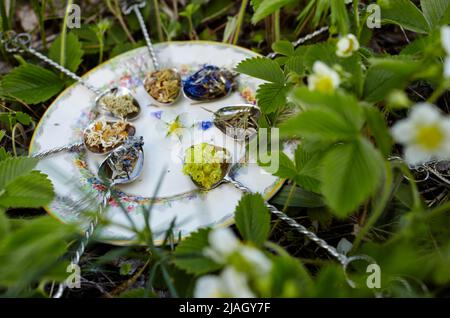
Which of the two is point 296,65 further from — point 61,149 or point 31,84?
point 31,84

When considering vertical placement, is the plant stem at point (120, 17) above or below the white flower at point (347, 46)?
below

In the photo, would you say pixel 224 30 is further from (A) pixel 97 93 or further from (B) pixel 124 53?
(A) pixel 97 93

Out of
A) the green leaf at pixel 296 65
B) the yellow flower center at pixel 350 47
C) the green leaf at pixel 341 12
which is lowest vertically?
the green leaf at pixel 296 65

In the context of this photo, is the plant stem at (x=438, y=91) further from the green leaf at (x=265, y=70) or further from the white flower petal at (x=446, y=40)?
the green leaf at (x=265, y=70)

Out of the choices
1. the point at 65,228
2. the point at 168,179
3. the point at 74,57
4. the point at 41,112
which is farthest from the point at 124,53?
the point at 65,228

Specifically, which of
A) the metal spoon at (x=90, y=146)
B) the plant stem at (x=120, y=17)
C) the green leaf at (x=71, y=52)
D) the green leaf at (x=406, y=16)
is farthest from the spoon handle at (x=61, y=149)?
the green leaf at (x=406, y=16)

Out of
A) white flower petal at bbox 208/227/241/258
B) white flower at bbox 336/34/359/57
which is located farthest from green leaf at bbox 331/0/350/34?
white flower petal at bbox 208/227/241/258
